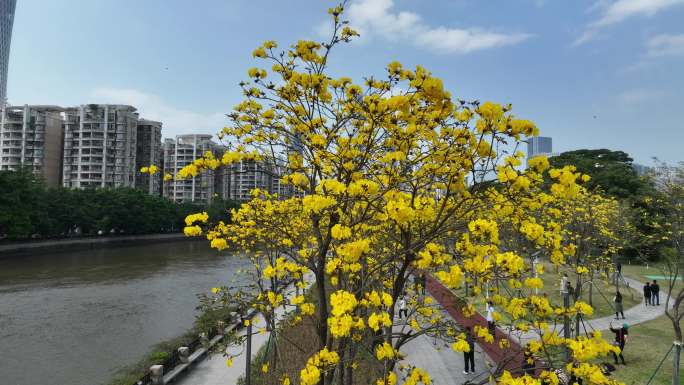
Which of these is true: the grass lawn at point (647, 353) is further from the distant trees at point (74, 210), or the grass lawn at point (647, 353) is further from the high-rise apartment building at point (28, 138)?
the high-rise apartment building at point (28, 138)

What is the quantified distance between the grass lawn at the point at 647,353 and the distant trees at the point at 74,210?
2409 cm

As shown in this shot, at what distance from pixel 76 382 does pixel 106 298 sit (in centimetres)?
1154

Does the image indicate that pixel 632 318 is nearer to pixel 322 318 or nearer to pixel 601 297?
pixel 601 297

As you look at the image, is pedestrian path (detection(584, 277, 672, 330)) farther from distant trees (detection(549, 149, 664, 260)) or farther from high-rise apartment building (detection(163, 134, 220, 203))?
high-rise apartment building (detection(163, 134, 220, 203))

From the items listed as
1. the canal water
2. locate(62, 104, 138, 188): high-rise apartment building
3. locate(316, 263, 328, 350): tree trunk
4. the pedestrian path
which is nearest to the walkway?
the pedestrian path

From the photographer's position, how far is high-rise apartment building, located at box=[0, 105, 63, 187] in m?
71.4

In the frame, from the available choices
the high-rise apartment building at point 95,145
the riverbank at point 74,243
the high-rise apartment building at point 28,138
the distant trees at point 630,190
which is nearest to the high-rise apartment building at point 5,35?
the high-rise apartment building at point 28,138

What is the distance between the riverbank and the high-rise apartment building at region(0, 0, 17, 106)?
10733 cm

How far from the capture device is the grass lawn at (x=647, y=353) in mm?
9867

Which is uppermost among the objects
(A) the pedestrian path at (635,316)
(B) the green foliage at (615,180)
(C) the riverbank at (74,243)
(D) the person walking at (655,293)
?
(B) the green foliage at (615,180)

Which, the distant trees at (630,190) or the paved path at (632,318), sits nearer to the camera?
the paved path at (632,318)

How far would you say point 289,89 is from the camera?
5105 mm

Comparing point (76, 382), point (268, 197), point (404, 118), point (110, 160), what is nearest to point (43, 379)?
point (76, 382)

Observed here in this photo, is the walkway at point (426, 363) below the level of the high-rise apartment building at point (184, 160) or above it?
below
